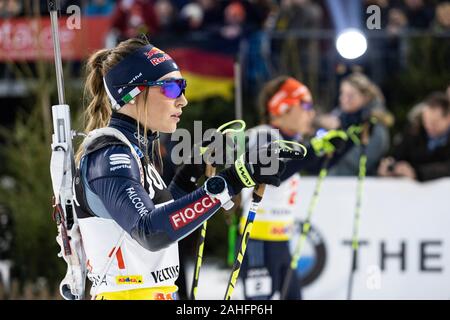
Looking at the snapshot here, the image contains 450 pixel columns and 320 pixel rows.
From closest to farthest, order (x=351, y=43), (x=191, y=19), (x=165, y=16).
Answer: (x=351, y=43) → (x=191, y=19) → (x=165, y=16)

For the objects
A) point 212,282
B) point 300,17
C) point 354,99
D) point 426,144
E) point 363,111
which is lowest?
point 212,282

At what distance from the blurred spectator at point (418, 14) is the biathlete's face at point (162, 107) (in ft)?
24.6

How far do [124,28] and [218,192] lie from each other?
802 cm

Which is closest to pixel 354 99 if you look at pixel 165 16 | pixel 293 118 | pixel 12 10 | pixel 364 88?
pixel 364 88

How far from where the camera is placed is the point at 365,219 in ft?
27.2

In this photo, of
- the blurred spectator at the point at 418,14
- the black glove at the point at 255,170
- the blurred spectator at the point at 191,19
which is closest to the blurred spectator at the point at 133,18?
the blurred spectator at the point at 191,19

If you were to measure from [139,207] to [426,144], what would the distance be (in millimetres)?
5943

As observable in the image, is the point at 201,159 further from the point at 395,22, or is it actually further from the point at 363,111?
the point at 395,22

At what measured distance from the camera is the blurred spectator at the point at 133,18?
11.2 metres

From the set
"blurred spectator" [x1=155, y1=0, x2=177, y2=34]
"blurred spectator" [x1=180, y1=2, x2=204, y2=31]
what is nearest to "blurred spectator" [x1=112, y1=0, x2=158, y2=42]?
"blurred spectator" [x1=155, y1=0, x2=177, y2=34]

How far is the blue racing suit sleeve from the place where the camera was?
3492 mm

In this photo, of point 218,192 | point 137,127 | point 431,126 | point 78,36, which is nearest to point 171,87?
point 137,127

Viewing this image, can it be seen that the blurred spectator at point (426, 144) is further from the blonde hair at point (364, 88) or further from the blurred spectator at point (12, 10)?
the blurred spectator at point (12, 10)

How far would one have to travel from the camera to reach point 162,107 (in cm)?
396
